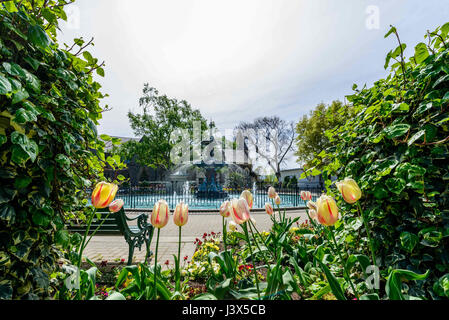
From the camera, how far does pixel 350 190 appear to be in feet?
4.85

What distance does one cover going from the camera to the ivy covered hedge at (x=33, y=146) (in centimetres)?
124

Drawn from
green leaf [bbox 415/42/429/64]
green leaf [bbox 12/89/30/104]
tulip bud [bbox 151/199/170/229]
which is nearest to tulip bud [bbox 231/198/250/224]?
tulip bud [bbox 151/199/170/229]

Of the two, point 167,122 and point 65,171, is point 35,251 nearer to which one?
point 65,171

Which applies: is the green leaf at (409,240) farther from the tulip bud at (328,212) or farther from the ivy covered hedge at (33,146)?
the ivy covered hedge at (33,146)

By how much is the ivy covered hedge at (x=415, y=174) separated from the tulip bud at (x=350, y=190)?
0.51m

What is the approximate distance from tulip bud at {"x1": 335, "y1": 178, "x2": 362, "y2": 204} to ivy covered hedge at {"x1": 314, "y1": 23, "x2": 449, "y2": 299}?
1.66 ft

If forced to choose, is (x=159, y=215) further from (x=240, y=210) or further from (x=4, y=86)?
(x=4, y=86)

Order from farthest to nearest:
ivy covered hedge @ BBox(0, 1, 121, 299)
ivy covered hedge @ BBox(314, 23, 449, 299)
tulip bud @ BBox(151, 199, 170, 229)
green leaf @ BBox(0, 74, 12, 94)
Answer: ivy covered hedge @ BBox(314, 23, 449, 299) < tulip bud @ BBox(151, 199, 170, 229) < ivy covered hedge @ BBox(0, 1, 121, 299) < green leaf @ BBox(0, 74, 12, 94)

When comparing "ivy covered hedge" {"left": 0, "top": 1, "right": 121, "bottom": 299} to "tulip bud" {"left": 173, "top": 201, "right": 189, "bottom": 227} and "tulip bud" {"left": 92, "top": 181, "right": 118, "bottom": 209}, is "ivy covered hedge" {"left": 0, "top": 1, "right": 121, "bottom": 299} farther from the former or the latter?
"tulip bud" {"left": 173, "top": 201, "right": 189, "bottom": 227}

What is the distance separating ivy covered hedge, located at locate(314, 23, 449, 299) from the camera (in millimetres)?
1613

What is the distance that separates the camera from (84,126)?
6.16 ft

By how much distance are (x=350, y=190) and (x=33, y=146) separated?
2147 millimetres
